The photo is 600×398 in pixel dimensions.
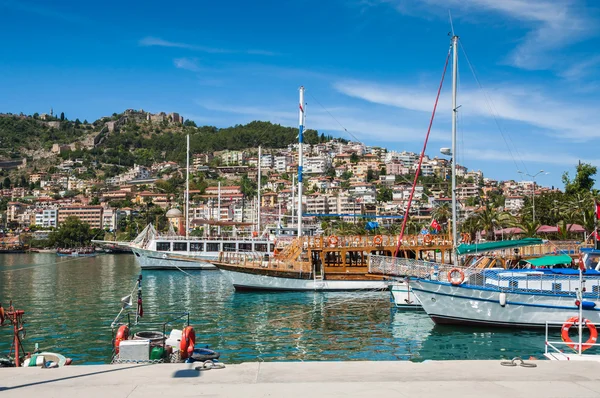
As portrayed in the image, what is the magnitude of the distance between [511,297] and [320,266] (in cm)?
1784

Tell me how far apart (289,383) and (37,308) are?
25102 millimetres

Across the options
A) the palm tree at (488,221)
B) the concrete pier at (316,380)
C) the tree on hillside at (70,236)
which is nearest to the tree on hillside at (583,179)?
→ the palm tree at (488,221)

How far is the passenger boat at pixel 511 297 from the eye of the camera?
21.9m

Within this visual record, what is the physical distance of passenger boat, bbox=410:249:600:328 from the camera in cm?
2189

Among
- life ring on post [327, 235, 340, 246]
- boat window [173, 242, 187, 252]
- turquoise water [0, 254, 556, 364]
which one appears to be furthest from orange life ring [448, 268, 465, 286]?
boat window [173, 242, 187, 252]

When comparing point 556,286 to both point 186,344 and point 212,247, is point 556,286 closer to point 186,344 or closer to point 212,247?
point 186,344

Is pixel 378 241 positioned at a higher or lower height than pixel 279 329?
higher

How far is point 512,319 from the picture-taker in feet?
72.9

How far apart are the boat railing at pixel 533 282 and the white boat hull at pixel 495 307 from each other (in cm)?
35

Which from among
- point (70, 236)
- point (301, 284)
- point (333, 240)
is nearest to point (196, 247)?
point (301, 284)

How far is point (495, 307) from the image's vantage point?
22328 millimetres

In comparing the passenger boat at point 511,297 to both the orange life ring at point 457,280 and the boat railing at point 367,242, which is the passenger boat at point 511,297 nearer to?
the orange life ring at point 457,280

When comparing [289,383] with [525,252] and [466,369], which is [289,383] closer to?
[466,369]

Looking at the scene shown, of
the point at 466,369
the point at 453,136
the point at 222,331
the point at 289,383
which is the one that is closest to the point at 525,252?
A: the point at 453,136
